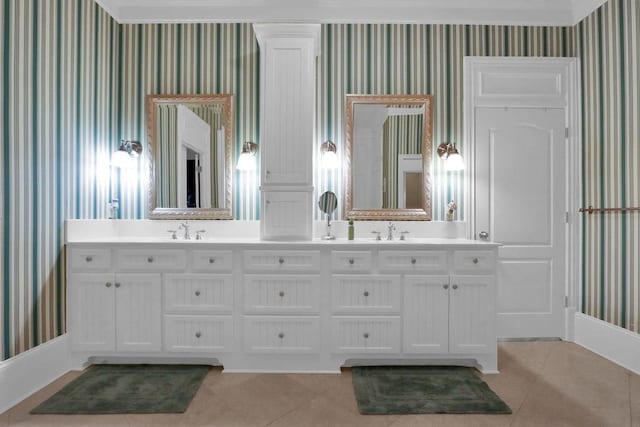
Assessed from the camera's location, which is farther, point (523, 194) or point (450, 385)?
point (523, 194)

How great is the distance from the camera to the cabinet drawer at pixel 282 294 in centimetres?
264

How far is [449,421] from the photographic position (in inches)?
80.7

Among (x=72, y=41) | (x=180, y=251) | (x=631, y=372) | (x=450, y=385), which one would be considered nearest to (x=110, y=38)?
(x=72, y=41)

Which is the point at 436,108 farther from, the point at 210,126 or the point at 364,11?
the point at 210,126

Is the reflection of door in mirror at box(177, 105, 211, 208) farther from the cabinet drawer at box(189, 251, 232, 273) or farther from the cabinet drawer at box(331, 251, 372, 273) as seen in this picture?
the cabinet drawer at box(331, 251, 372, 273)

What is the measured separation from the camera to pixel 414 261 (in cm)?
267

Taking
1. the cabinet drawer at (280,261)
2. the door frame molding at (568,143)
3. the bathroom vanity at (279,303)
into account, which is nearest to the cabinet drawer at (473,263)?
the bathroom vanity at (279,303)

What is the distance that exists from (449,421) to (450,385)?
0.41 m

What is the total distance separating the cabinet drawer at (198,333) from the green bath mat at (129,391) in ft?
0.56

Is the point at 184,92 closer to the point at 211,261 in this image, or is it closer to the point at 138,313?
the point at 211,261

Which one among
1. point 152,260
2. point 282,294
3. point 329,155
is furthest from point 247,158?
point 282,294

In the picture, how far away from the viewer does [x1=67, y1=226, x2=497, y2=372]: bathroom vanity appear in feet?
8.66

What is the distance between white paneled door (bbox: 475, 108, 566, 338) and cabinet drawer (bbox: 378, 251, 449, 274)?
91 cm

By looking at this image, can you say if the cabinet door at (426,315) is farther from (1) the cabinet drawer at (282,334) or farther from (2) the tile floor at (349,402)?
(1) the cabinet drawer at (282,334)
